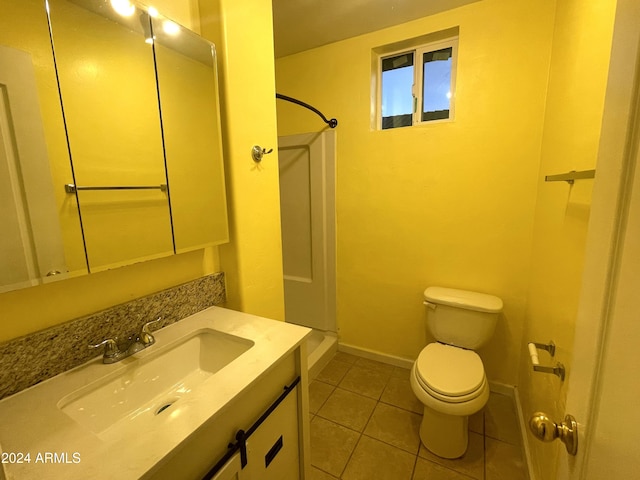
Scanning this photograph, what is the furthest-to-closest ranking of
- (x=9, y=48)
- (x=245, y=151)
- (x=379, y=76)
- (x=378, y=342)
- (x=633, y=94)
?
(x=378, y=342) → (x=379, y=76) → (x=245, y=151) → (x=9, y=48) → (x=633, y=94)

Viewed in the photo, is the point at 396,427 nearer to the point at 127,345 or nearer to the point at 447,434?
the point at 447,434

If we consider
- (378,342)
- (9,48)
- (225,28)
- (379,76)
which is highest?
(379,76)

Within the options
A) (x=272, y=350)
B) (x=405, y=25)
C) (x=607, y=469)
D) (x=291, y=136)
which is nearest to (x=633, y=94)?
(x=607, y=469)

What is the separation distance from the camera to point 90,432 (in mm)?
645

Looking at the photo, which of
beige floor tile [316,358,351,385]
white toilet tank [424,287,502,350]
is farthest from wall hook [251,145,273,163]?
beige floor tile [316,358,351,385]

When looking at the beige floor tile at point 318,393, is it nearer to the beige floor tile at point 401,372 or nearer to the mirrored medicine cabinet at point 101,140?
the beige floor tile at point 401,372

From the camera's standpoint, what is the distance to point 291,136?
2.31 m

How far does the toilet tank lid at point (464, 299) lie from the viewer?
1688mm

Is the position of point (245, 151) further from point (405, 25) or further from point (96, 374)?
point (405, 25)

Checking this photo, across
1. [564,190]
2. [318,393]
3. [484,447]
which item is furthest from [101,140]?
[484,447]

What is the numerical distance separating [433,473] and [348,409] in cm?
57

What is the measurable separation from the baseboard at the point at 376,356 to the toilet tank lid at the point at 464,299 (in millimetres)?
651

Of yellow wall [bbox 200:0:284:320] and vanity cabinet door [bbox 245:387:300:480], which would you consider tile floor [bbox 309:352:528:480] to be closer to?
vanity cabinet door [bbox 245:387:300:480]

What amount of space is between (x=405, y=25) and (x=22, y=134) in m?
2.01
